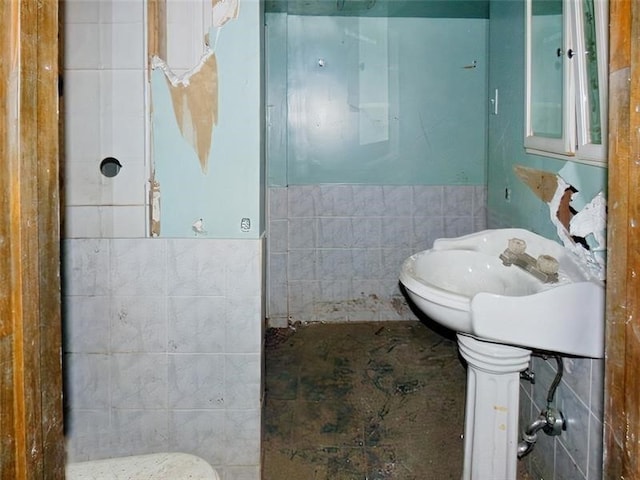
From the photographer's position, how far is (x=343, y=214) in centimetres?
377

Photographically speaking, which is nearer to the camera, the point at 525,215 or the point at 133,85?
the point at 133,85

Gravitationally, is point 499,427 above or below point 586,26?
below

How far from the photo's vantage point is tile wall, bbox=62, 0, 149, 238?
6.18 ft

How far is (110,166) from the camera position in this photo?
1948mm

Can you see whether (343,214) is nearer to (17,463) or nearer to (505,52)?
(505,52)

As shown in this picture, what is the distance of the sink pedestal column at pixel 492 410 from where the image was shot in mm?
1711

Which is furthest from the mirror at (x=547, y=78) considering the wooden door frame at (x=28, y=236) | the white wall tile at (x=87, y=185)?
the wooden door frame at (x=28, y=236)

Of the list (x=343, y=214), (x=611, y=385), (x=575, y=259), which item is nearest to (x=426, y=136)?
(x=343, y=214)

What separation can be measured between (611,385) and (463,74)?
132 inches

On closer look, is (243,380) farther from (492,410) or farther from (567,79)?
(567,79)

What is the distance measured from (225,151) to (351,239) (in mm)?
1944

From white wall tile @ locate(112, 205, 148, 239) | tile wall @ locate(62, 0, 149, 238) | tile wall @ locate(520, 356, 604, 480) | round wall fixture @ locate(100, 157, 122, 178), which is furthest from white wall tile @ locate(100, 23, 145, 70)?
tile wall @ locate(520, 356, 604, 480)

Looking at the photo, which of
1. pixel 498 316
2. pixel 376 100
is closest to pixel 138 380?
pixel 498 316

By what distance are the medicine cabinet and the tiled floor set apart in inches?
51.9
